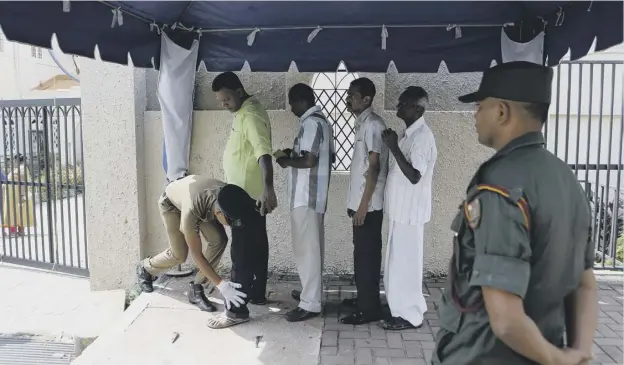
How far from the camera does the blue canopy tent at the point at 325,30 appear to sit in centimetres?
318

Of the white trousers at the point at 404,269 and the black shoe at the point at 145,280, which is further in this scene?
the black shoe at the point at 145,280

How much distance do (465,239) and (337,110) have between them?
12.3 feet

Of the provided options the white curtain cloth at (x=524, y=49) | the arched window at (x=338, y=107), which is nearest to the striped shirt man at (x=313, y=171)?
the arched window at (x=338, y=107)

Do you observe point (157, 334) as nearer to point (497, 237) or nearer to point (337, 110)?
point (337, 110)

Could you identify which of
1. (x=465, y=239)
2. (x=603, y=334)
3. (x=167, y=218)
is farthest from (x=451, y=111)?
(x=465, y=239)

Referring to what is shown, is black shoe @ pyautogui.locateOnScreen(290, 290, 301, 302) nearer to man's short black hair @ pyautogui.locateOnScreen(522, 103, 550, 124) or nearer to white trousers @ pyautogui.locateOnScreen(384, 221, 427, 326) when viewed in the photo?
white trousers @ pyautogui.locateOnScreen(384, 221, 427, 326)

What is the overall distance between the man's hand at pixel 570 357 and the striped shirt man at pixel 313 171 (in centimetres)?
252

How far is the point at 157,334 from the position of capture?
388 centimetres

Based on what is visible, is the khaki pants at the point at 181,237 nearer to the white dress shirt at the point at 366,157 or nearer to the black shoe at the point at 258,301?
the black shoe at the point at 258,301

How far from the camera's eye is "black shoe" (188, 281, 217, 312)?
4.30 metres

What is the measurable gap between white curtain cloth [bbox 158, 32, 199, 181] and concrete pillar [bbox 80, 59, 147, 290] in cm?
73

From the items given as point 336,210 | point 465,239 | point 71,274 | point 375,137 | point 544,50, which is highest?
point 544,50

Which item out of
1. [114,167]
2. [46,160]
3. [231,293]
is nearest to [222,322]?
[231,293]

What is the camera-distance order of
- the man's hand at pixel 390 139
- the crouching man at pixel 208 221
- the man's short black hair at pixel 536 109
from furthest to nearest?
the crouching man at pixel 208 221 → the man's hand at pixel 390 139 → the man's short black hair at pixel 536 109
